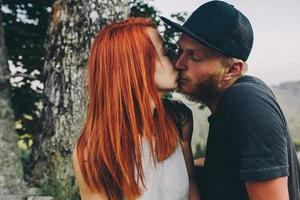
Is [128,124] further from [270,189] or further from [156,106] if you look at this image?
[270,189]

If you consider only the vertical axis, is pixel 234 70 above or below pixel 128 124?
above

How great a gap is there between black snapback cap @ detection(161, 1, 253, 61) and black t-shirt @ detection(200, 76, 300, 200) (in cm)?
18

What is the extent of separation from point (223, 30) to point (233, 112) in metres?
0.50

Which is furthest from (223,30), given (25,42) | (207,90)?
(25,42)

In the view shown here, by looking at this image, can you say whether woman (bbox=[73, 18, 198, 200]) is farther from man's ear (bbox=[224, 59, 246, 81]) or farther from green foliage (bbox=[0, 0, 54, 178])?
green foliage (bbox=[0, 0, 54, 178])

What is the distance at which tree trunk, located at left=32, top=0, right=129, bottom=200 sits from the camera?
14.6 feet

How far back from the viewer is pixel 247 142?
2.03 m

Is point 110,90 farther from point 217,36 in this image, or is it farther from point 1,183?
point 1,183

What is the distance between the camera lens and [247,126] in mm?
2025

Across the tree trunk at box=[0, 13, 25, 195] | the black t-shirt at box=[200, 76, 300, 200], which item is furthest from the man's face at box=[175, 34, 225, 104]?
the tree trunk at box=[0, 13, 25, 195]

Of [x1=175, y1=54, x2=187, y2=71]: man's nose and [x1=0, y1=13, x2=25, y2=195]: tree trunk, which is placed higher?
[x1=175, y1=54, x2=187, y2=71]: man's nose

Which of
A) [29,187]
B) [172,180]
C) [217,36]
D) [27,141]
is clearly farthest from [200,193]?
[27,141]

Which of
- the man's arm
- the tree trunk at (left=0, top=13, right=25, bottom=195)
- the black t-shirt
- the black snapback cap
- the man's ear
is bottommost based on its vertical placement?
the tree trunk at (left=0, top=13, right=25, bottom=195)

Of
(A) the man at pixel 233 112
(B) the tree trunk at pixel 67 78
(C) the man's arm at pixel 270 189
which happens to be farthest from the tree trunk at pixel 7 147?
A: (C) the man's arm at pixel 270 189
